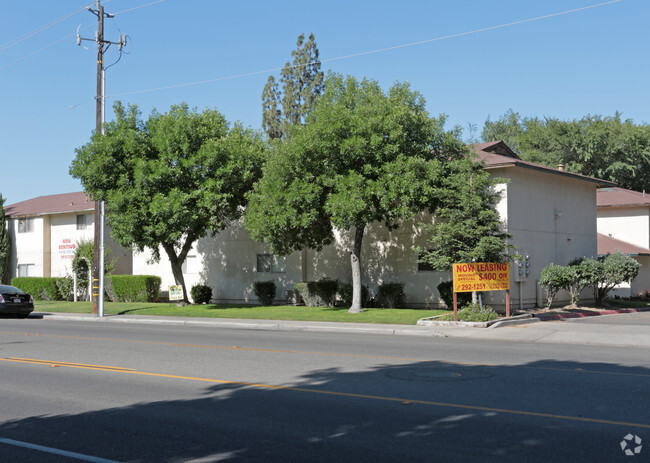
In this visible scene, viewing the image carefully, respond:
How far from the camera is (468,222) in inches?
848

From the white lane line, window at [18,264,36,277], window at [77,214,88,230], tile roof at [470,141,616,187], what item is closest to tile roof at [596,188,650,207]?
tile roof at [470,141,616,187]

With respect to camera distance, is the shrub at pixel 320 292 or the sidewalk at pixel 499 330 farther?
the shrub at pixel 320 292

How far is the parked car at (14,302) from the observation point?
28.3 meters

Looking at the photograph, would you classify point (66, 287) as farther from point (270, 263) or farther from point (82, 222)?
point (270, 263)

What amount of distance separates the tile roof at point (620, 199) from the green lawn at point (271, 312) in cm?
1881

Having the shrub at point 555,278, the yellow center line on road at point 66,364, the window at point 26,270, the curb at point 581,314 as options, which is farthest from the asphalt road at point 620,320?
the window at point 26,270

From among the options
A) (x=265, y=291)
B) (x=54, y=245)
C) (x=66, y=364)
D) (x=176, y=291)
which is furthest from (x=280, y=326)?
(x=54, y=245)

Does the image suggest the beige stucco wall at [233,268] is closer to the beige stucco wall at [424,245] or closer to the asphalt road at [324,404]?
the beige stucco wall at [424,245]

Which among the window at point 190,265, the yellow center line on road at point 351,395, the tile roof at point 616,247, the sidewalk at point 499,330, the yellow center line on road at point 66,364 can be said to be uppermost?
the tile roof at point 616,247

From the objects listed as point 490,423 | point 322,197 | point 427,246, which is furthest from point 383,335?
point 490,423

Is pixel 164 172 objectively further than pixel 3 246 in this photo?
No

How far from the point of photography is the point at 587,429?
6758mm

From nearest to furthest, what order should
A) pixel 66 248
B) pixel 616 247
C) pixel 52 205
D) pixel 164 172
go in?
pixel 164 172 → pixel 616 247 → pixel 66 248 → pixel 52 205

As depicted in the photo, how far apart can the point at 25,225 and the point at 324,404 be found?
43351mm
